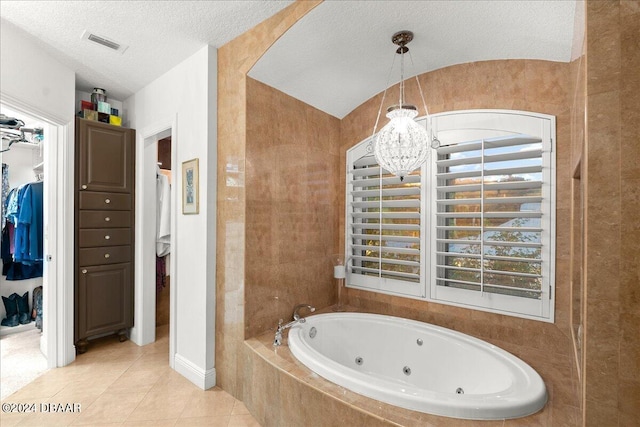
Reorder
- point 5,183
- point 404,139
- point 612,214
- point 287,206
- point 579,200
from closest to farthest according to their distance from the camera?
point 612,214 → point 579,200 → point 404,139 → point 287,206 → point 5,183

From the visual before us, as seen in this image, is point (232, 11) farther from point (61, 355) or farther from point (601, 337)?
point (61, 355)

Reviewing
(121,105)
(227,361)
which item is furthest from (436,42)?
(121,105)

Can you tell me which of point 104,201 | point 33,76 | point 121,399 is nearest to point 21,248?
point 104,201

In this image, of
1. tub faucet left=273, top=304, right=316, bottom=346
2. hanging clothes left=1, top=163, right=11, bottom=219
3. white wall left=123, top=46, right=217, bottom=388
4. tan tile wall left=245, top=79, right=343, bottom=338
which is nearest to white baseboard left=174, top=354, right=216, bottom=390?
white wall left=123, top=46, right=217, bottom=388

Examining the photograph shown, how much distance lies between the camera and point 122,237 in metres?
3.05

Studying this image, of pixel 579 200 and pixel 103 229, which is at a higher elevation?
pixel 579 200

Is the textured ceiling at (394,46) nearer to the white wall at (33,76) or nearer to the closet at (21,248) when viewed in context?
the white wall at (33,76)

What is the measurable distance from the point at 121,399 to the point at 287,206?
1.75m

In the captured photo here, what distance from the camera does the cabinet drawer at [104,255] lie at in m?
2.80

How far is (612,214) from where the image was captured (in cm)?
82

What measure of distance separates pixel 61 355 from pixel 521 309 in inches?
138

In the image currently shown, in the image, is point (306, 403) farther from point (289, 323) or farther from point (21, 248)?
point (21, 248)

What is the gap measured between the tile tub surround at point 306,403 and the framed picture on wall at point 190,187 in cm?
108

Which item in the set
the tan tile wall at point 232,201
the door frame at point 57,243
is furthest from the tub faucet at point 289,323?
the door frame at point 57,243
